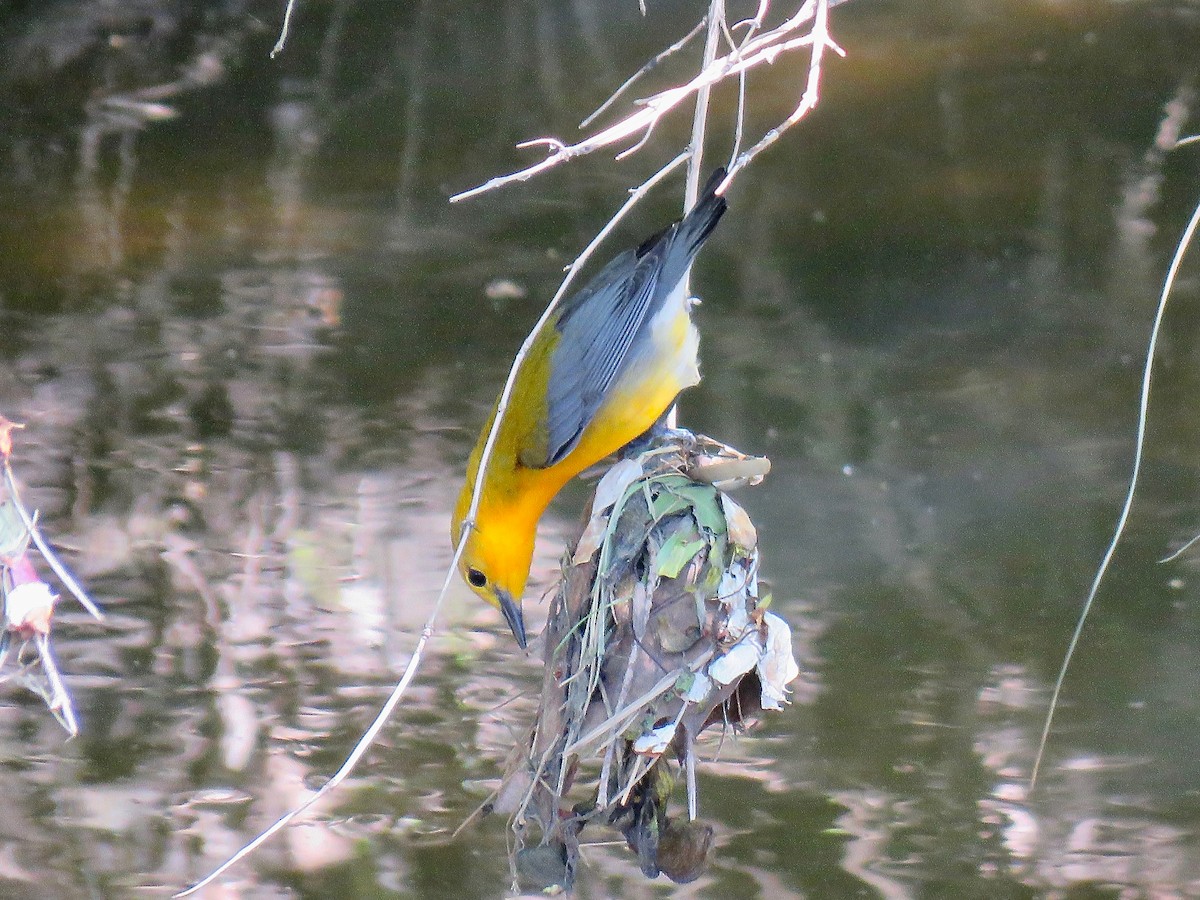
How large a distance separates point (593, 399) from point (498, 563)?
529 millimetres

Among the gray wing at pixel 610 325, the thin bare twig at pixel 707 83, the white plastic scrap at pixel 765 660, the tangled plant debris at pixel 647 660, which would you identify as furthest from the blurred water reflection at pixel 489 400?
the thin bare twig at pixel 707 83

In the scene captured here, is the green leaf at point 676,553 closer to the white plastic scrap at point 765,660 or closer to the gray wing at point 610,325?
the white plastic scrap at point 765,660

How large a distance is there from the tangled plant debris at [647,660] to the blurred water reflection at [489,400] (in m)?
1.72

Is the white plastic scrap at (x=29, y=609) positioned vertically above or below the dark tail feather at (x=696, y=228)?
below

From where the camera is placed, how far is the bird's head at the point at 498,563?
365 centimetres

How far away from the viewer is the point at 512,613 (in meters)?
3.63

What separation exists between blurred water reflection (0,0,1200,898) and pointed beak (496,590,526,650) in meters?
0.97

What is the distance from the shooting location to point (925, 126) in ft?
25.5

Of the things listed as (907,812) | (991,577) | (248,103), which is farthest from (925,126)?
(907,812)

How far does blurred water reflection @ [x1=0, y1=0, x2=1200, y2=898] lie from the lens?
4.34 metres

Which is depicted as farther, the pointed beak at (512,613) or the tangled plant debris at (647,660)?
the pointed beak at (512,613)

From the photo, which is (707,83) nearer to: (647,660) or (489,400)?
(647,660)

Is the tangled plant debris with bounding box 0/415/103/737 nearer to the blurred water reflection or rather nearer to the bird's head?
the bird's head

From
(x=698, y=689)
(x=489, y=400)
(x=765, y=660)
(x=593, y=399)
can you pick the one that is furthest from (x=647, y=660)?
(x=489, y=400)
